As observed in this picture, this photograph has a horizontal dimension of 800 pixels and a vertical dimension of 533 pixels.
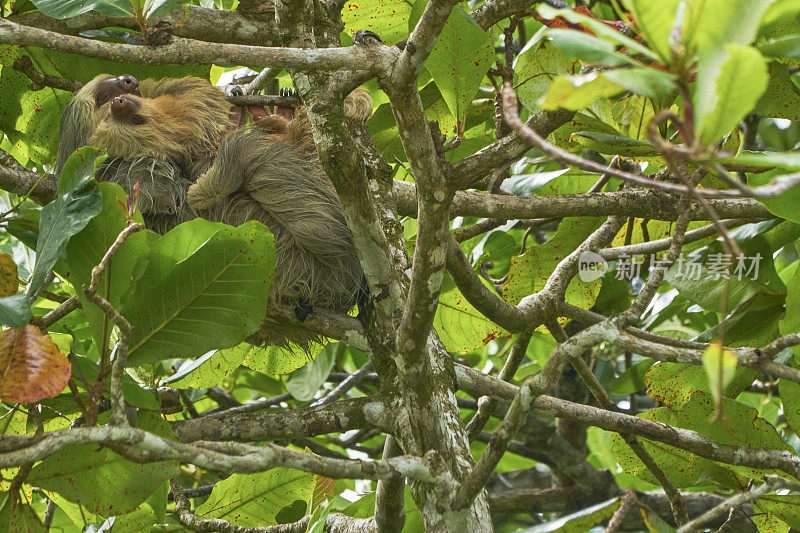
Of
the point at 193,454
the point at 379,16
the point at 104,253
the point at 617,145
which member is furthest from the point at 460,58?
the point at 193,454

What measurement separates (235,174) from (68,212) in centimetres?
91

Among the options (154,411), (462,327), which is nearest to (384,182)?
(462,327)

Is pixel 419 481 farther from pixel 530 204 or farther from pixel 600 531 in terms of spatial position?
pixel 530 204

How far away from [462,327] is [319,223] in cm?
69

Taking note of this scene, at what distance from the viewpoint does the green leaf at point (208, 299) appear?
1816 millimetres

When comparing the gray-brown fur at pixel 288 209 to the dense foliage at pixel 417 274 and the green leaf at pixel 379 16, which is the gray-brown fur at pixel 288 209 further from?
the green leaf at pixel 379 16

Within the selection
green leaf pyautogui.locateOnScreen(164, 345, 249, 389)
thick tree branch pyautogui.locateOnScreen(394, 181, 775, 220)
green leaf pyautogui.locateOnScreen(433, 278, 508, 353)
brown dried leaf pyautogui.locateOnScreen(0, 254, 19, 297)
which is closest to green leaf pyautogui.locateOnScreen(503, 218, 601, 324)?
green leaf pyautogui.locateOnScreen(433, 278, 508, 353)

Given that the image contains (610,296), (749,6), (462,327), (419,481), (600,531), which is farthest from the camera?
(610,296)

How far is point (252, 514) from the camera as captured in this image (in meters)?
2.44

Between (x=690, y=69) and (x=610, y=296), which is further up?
(x=690, y=69)

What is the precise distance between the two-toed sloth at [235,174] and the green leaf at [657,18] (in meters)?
1.64

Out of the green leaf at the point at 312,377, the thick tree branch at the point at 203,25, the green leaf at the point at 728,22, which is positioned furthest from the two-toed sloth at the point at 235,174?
the green leaf at the point at 728,22

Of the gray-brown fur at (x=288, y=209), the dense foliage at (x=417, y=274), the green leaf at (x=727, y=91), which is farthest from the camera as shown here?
the gray-brown fur at (x=288, y=209)

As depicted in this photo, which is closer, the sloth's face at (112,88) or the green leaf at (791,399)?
the green leaf at (791,399)
